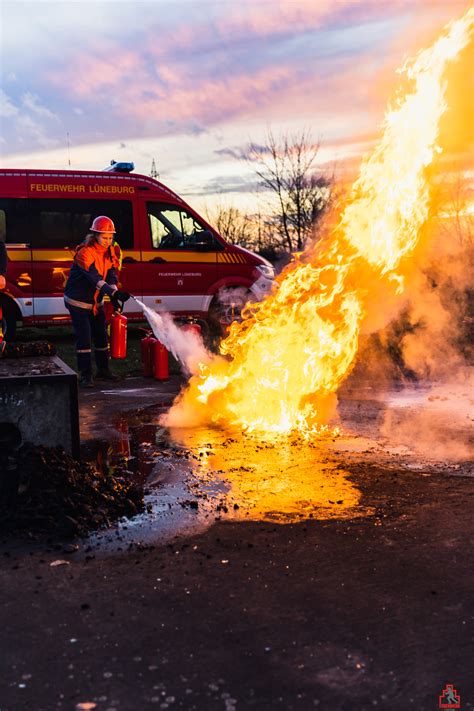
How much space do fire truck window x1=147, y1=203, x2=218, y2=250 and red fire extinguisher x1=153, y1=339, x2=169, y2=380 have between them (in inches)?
160

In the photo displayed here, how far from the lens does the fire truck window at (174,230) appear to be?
1412 cm

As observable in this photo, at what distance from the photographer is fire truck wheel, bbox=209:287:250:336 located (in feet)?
47.6

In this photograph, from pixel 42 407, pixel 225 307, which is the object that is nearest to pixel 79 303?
pixel 225 307

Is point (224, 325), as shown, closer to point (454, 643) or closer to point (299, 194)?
point (454, 643)

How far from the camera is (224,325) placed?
14570mm

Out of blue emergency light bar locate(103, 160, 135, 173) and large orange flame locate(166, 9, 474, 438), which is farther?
blue emergency light bar locate(103, 160, 135, 173)

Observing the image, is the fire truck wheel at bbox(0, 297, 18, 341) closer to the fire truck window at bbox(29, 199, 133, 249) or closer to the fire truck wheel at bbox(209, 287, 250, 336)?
the fire truck window at bbox(29, 199, 133, 249)

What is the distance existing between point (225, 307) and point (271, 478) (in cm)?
913

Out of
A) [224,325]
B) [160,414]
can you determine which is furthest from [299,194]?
[160,414]

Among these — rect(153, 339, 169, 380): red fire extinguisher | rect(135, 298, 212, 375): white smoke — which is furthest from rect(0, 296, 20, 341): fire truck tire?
rect(153, 339, 169, 380): red fire extinguisher

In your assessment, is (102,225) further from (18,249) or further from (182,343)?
(18,249)

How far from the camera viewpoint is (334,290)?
7785 millimetres

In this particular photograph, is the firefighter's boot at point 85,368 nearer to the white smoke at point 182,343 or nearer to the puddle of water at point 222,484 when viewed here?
the white smoke at point 182,343

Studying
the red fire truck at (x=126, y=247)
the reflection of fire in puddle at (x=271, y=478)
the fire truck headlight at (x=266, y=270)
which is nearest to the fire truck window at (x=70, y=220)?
the red fire truck at (x=126, y=247)
